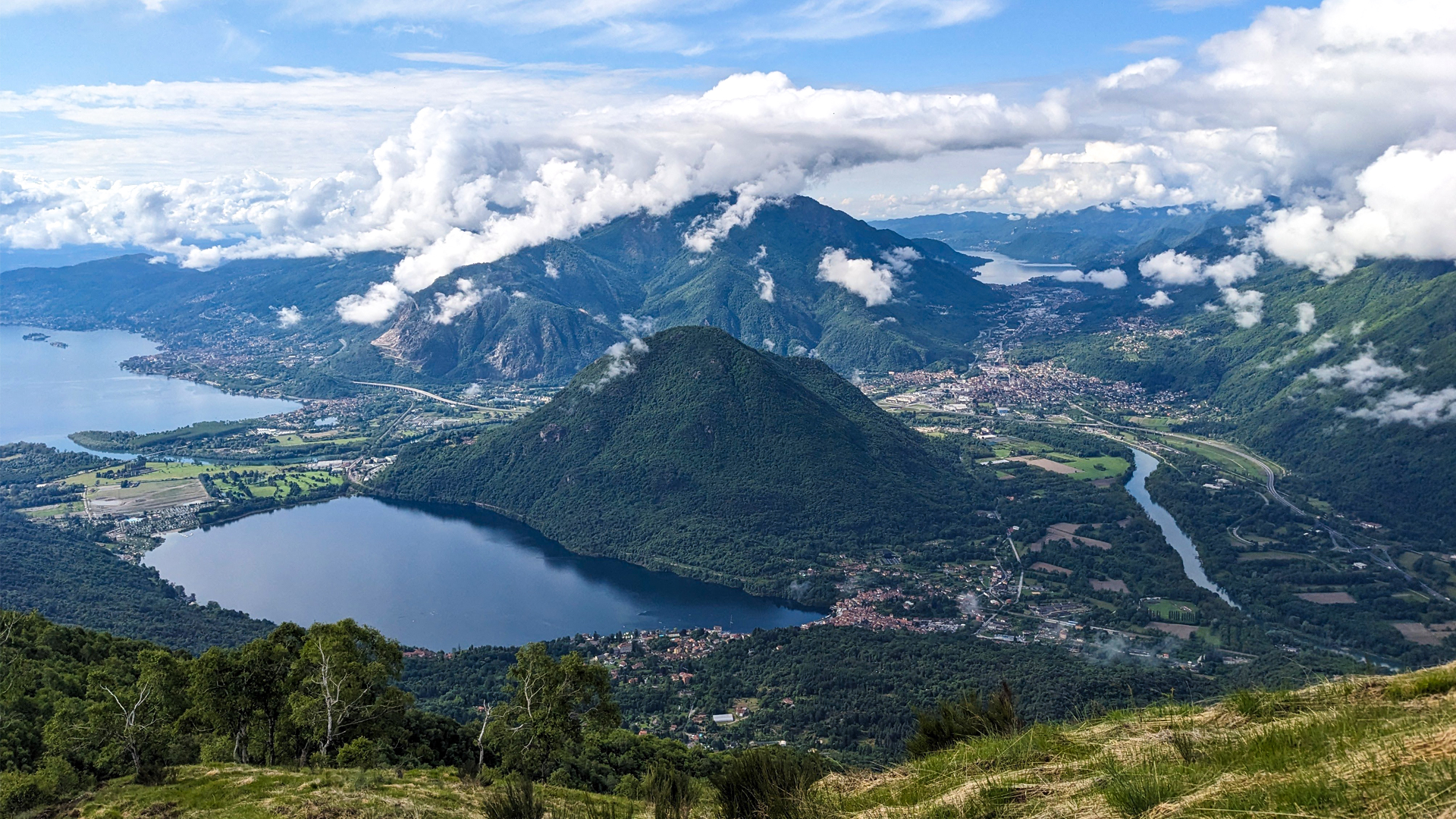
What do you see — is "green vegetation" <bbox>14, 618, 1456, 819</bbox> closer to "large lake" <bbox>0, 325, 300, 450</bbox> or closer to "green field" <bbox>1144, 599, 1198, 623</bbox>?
"green field" <bbox>1144, 599, 1198, 623</bbox>

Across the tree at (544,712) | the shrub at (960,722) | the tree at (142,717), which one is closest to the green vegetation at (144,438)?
the tree at (142,717)

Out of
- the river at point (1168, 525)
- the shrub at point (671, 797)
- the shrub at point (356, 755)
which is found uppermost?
the shrub at point (671, 797)

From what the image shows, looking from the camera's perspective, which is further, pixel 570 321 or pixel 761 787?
pixel 570 321

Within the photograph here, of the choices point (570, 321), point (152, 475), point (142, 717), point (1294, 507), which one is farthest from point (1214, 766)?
point (570, 321)

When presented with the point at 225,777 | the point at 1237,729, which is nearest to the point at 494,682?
the point at 225,777

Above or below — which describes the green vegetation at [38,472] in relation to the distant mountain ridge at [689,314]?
below

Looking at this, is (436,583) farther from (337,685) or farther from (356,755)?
(356,755)

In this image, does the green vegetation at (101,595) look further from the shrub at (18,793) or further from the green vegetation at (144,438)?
the shrub at (18,793)
